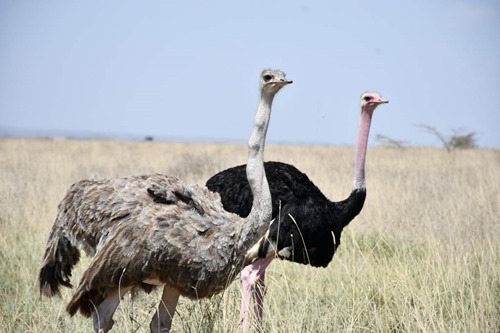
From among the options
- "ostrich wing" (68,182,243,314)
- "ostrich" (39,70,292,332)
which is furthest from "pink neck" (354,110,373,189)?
"ostrich wing" (68,182,243,314)

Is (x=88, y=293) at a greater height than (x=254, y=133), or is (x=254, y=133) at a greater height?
(x=254, y=133)

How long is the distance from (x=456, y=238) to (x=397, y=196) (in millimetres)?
3264

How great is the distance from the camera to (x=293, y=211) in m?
5.15

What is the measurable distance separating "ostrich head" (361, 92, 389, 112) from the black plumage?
1.12m

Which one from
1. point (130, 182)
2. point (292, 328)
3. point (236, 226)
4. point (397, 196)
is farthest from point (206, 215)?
point (397, 196)

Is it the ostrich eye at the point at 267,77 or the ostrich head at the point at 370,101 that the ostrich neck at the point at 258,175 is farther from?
the ostrich head at the point at 370,101

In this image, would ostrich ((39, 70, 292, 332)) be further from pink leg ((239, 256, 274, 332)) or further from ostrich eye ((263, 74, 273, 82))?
pink leg ((239, 256, 274, 332))

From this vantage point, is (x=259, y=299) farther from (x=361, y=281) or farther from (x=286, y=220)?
(x=361, y=281)

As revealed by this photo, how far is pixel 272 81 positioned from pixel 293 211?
168 cm

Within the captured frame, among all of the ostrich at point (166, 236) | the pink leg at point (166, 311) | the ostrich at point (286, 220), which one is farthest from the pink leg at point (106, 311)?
the ostrich at point (286, 220)

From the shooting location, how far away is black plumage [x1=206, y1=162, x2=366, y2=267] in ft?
16.7

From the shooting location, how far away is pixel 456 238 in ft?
22.8

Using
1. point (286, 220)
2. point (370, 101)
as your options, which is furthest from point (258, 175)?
point (370, 101)

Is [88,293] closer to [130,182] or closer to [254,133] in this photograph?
[130,182]
